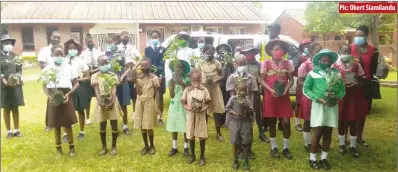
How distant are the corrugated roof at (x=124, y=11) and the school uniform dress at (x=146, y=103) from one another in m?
0.68

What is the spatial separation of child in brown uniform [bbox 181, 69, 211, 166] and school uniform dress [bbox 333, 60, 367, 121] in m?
1.48

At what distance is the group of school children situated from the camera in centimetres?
376

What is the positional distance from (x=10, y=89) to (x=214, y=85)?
229 cm

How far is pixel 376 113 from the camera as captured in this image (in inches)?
194

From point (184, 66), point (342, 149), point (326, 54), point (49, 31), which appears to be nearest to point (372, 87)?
point (342, 149)

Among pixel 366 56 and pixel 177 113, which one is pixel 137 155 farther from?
pixel 366 56

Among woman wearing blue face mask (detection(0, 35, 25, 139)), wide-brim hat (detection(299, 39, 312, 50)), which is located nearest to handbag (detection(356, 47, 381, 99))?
wide-brim hat (detection(299, 39, 312, 50))

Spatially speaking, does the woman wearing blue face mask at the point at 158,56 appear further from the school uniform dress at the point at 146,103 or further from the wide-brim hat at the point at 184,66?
the wide-brim hat at the point at 184,66

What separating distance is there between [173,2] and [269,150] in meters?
2.01

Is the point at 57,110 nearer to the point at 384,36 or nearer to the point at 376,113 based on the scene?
the point at 384,36

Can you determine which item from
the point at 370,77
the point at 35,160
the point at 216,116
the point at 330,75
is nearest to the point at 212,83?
the point at 216,116

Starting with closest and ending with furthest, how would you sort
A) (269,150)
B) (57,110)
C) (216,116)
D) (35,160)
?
(35,160), (57,110), (269,150), (216,116)

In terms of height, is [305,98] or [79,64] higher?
[79,64]

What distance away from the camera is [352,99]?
13.5 ft
